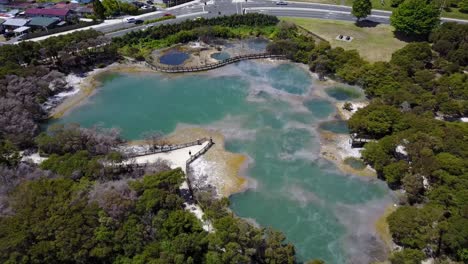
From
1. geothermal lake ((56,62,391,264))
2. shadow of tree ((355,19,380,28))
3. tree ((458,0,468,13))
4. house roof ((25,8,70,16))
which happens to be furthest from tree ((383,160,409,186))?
house roof ((25,8,70,16))

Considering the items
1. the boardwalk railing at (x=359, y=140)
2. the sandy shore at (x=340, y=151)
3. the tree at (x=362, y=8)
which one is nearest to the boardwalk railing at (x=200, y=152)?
the sandy shore at (x=340, y=151)

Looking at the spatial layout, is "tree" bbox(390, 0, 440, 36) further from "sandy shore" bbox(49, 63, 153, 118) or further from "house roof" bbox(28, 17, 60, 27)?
"house roof" bbox(28, 17, 60, 27)

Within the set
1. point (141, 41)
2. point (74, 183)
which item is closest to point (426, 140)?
point (74, 183)

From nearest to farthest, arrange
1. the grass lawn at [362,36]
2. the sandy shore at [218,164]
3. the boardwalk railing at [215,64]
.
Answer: the sandy shore at [218,164]
the boardwalk railing at [215,64]
the grass lawn at [362,36]

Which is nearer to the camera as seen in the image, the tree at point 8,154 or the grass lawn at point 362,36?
the tree at point 8,154

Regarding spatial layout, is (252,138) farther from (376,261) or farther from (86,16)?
(86,16)

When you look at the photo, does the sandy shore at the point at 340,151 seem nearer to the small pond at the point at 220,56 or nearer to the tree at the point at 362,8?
the small pond at the point at 220,56
